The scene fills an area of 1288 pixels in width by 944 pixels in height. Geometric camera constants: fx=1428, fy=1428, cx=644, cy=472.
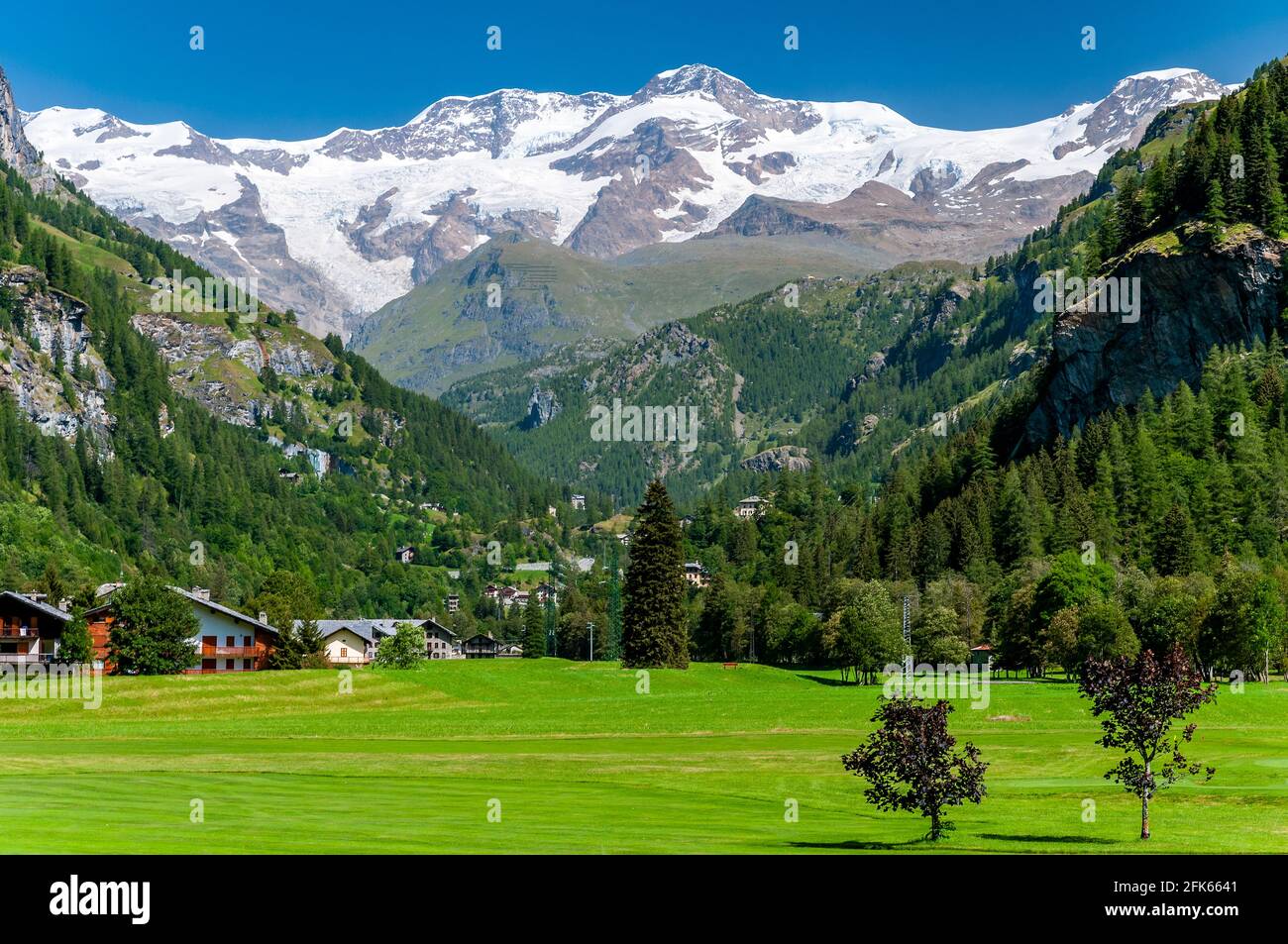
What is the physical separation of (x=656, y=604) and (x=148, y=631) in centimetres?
4994

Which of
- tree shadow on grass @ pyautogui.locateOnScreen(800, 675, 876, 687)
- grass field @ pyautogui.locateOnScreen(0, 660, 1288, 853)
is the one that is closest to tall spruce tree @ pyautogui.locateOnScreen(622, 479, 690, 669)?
tree shadow on grass @ pyautogui.locateOnScreen(800, 675, 876, 687)

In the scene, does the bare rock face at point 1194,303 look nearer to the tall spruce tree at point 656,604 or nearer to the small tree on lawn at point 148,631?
the tall spruce tree at point 656,604

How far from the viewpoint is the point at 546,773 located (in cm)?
6022

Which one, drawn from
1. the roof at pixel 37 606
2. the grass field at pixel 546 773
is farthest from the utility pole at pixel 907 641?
the roof at pixel 37 606

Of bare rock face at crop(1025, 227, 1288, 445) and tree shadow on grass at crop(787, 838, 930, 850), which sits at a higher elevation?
bare rock face at crop(1025, 227, 1288, 445)

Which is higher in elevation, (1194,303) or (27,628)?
(1194,303)

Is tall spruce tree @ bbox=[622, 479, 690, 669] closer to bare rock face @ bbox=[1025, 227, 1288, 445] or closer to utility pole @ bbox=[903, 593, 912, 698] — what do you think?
utility pole @ bbox=[903, 593, 912, 698]

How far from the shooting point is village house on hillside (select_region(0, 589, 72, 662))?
125750 mm

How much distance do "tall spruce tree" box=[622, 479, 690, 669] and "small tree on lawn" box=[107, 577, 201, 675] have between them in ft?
146

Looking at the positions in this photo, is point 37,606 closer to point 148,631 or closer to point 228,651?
point 228,651

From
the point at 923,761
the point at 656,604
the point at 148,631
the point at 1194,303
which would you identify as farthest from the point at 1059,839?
the point at 1194,303

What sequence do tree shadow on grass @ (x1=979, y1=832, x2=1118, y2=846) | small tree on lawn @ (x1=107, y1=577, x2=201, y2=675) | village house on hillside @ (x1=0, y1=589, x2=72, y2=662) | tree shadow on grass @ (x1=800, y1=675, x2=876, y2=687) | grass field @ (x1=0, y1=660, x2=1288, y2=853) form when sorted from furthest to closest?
tree shadow on grass @ (x1=800, y1=675, x2=876, y2=687) < village house on hillside @ (x1=0, y1=589, x2=72, y2=662) < small tree on lawn @ (x1=107, y1=577, x2=201, y2=675) < tree shadow on grass @ (x1=979, y1=832, x2=1118, y2=846) < grass field @ (x1=0, y1=660, x2=1288, y2=853)
